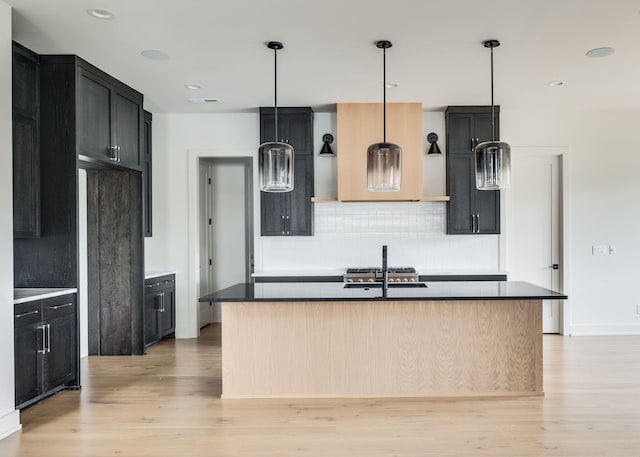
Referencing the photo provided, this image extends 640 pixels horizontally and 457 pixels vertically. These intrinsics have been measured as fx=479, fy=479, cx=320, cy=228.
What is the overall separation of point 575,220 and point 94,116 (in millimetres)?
5423

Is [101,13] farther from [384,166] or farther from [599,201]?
[599,201]

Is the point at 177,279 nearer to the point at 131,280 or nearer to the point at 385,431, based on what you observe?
the point at 131,280

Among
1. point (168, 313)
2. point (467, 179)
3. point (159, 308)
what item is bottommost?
point (168, 313)

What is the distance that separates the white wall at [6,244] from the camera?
9.91ft

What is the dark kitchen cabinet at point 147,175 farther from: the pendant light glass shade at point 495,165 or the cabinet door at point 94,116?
the pendant light glass shade at point 495,165

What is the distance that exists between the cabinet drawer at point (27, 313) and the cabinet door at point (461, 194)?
4.22 metres

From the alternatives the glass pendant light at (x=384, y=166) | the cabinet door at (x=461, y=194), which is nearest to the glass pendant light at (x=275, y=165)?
the glass pendant light at (x=384, y=166)

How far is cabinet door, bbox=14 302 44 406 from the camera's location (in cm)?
327

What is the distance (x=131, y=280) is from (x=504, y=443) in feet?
12.6

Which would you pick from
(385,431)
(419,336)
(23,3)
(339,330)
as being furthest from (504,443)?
(23,3)

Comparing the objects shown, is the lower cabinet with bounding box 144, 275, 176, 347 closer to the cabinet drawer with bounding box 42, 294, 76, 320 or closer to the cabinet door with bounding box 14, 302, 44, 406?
the cabinet drawer with bounding box 42, 294, 76, 320

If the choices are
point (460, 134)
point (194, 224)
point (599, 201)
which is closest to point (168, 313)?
point (194, 224)

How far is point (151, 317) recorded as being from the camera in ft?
17.5

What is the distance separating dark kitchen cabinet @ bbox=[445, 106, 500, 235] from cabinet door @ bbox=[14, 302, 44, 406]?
14.0ft
